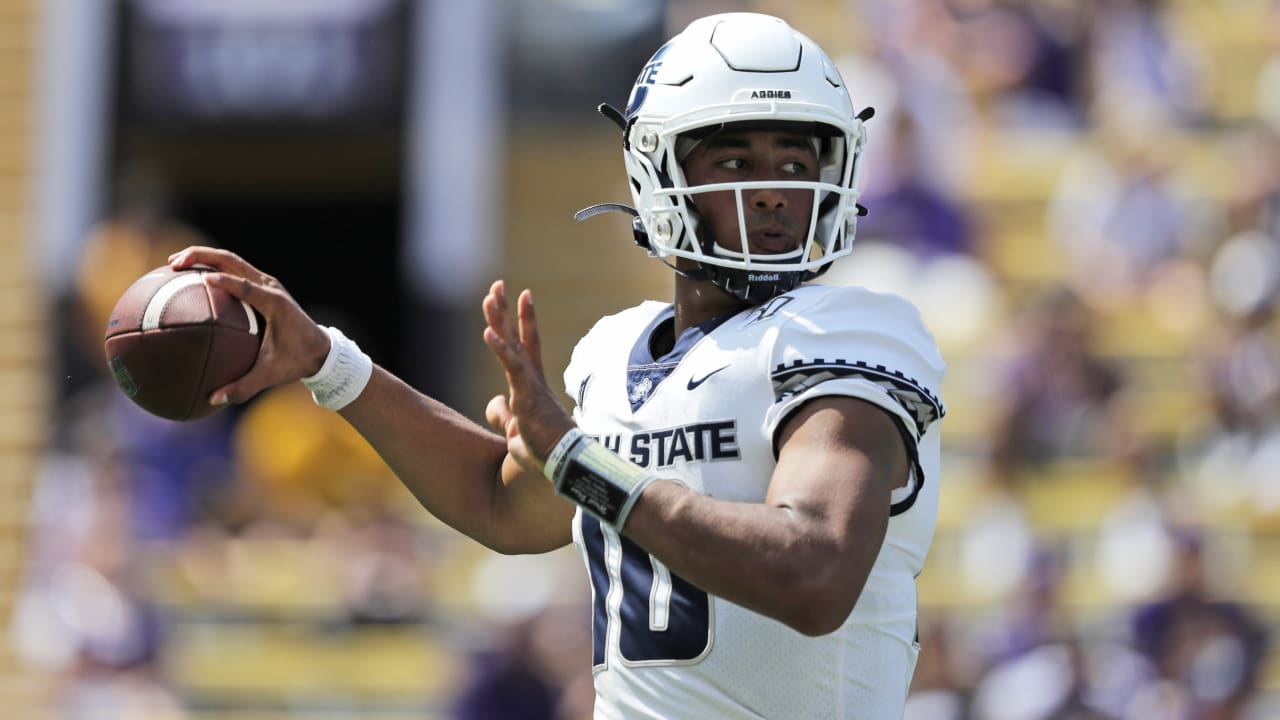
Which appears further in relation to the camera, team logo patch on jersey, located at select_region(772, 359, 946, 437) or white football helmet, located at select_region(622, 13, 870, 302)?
white football helmet, located at select_region(622, 13, 870, 302)


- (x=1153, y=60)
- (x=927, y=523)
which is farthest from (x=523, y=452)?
(x=1153, y=60)

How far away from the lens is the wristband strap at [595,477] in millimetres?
2525

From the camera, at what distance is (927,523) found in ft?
9.25

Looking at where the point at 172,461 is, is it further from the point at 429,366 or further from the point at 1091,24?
the point at 1091,24

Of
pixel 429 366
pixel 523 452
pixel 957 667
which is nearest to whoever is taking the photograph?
pixel 523 452

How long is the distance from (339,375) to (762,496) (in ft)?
2.89

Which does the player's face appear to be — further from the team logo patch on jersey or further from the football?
the football

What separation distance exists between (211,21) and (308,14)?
0.54 metres

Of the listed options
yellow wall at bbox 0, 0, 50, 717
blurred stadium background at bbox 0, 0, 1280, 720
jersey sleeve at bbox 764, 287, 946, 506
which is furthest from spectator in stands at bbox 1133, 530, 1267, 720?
yellow wall at bbox 0, 0, 50, 717

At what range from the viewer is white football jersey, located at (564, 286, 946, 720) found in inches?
105

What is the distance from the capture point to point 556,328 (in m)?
10.2

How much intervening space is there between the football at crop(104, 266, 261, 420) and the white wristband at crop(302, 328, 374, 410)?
145 millimetres

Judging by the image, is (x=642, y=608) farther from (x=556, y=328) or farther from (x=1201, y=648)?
(x=556, y=328)

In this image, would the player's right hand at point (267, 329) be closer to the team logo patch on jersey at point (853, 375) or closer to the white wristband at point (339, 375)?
the white wristband at point (339, 375)
